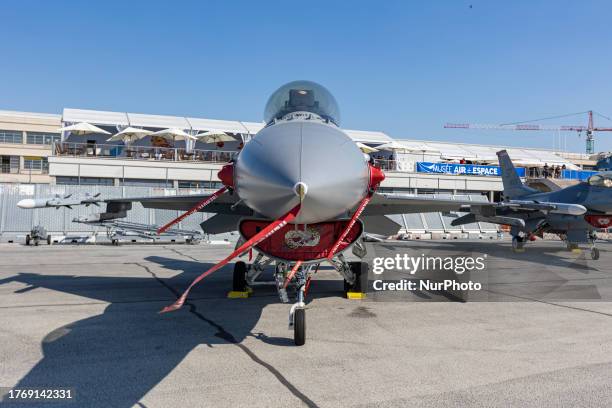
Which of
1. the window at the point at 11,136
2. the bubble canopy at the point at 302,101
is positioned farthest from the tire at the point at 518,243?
the window at the point at 11,136

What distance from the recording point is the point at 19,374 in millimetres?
4508

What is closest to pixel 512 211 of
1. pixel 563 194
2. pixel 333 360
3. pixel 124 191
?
pixel 563 194

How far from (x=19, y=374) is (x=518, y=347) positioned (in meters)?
5.56

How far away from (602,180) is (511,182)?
20.3 feet

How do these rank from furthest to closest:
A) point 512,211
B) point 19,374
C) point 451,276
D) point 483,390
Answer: point 512,211 → point 451,276 → point 19,374 → point 483,390

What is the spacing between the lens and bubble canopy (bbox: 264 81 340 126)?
734 centimetres

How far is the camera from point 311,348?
18.2 feet

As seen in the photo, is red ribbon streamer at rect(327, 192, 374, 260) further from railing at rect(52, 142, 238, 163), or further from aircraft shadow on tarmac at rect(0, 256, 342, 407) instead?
railing at rect(52, 142, 238, 163)

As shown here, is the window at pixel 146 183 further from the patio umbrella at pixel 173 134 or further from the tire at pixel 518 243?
the tire at pixel 518 243

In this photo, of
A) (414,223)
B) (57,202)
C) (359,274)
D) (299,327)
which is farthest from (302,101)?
(414,223)

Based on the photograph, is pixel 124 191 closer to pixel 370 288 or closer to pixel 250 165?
pixel 370 288

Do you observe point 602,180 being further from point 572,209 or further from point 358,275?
point 358,275

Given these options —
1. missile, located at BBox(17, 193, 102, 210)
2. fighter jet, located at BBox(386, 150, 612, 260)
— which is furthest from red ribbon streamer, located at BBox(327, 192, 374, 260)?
fighter jet, located at BBox(386, 150, 612, 260)

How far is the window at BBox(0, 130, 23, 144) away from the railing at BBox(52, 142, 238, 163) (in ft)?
88.3
